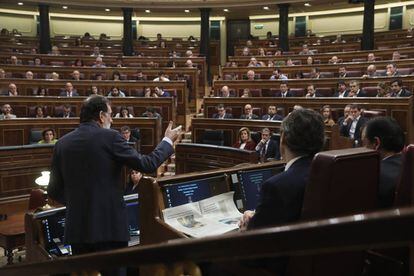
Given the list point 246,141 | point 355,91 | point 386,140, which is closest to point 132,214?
point 386,140

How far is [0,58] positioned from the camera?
39.7 ft

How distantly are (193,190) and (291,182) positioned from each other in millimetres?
830

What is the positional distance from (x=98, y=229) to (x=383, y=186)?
4.31 ft

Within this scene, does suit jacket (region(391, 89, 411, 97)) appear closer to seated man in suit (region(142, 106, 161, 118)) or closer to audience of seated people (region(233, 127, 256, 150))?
audience of seated people (region(233, 127, 256, 150))

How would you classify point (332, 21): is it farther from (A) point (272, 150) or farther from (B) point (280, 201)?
(B) point (280, 201)

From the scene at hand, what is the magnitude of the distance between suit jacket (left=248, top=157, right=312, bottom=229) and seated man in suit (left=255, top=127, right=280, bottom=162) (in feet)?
12.5

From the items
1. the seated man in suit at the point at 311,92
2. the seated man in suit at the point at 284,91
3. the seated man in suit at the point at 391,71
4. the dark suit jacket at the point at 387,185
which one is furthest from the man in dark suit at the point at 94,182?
the seated man in suit at the point at 391,71

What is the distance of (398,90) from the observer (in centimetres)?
693

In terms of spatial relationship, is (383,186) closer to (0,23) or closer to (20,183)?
(20,183)

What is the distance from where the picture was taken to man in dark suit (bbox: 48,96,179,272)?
2225 millimetres

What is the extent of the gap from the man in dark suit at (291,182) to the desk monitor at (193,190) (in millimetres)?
685

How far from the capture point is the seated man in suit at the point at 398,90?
6832mm

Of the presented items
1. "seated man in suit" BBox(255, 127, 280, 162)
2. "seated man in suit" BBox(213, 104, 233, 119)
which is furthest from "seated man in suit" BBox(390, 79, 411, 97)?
"seated man in suit" BBox(213, 104, 233, 119)

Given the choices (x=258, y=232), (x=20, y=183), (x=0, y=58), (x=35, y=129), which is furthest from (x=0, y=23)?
(x=258, y=232)
